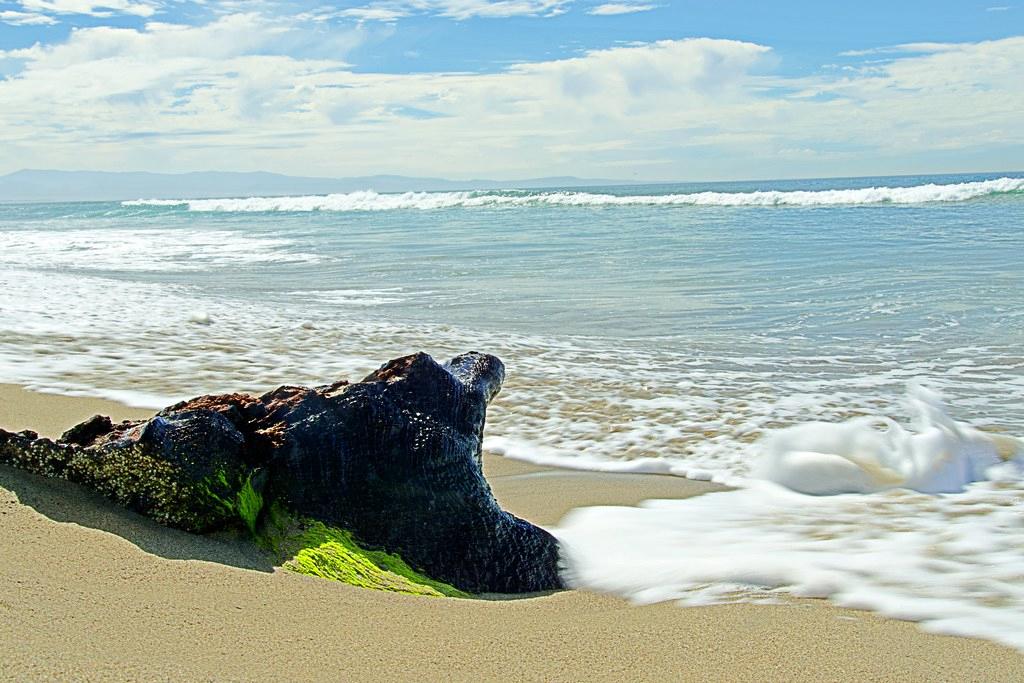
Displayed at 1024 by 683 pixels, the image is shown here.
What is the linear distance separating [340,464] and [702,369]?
4.39 meters

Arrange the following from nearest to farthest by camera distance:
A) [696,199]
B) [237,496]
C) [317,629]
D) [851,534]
→ [317,629] < [237,496] < [851,534] < [696,199]

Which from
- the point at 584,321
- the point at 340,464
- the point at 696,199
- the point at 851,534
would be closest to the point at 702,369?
the point at 584,321

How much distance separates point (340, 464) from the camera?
8.64 ft

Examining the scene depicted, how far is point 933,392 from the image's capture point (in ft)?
19.4

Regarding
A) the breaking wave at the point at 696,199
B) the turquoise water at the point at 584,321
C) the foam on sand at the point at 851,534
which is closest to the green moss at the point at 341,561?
the foam on sand at the point at 851,534

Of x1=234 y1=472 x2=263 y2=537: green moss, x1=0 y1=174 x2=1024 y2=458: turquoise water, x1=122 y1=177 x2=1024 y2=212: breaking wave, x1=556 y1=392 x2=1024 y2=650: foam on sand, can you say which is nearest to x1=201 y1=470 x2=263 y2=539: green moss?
x1=234 y1=472 x2=263 y2=537: green moss

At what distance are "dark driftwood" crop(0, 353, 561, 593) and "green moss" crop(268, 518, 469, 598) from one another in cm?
3

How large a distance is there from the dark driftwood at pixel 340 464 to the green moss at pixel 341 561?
0.10 ft

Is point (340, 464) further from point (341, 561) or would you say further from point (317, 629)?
point (317, 629)

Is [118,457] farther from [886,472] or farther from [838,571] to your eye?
[886,472]

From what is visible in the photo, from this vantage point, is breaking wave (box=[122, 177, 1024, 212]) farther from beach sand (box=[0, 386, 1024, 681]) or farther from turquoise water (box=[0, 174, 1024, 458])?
beach sand (box=[0, 386, 1024, 681])

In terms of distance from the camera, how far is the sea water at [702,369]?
3293mm

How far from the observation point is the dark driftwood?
2461 millimetres

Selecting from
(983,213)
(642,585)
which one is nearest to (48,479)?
(642,585)
